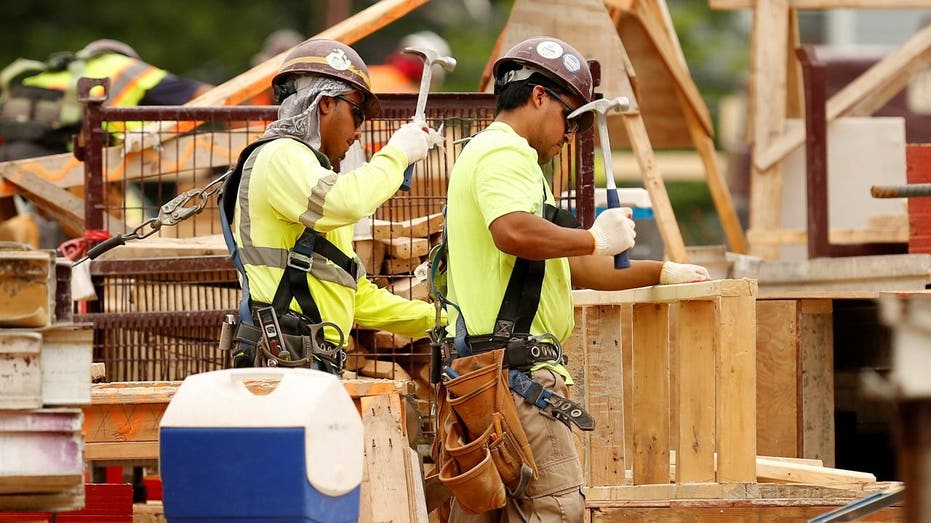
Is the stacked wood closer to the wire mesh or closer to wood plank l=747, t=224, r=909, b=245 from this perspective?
the wire mesh

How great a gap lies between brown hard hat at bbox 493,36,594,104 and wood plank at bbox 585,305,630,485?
1230 millimetres

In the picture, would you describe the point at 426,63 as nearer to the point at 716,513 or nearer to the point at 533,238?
the point at 533,238

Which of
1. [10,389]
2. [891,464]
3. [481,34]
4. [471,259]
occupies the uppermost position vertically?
[481,34]

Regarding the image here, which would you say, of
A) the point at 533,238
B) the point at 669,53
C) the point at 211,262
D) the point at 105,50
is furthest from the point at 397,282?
the point at 105,50

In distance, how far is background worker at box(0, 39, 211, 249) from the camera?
41.0 ft

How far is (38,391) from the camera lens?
558 cm

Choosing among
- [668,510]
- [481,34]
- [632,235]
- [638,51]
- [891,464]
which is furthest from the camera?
[481,34]

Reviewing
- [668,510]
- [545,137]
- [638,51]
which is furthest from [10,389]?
[638,51]

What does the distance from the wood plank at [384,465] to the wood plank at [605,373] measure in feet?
3.66

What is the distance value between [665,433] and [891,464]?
2.84 m

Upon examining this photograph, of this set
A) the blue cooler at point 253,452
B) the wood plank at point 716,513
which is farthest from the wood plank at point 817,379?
the blue cooler at point 253,452

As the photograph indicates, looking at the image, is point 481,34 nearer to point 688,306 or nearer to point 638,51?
point 638,51

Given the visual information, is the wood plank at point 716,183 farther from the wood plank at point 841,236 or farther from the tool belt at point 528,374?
the tool belt at point 528,374

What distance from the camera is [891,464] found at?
10.0m
